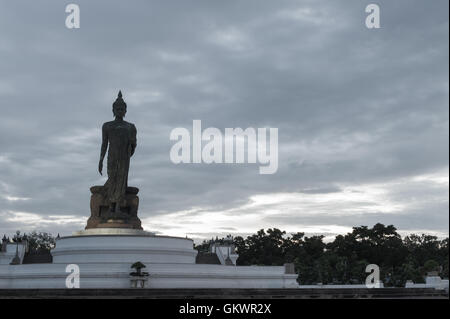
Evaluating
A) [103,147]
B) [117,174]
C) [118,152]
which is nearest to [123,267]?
[117,174]

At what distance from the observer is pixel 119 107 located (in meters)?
33.9

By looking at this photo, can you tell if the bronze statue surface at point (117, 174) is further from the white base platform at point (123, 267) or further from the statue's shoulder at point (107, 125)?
the white base platform at point (123, 267)

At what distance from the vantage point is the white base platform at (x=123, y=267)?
27875mm

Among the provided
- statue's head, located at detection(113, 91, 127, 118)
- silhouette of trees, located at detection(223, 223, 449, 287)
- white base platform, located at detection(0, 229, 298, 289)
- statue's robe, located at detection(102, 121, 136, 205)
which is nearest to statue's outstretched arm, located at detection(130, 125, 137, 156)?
statue's robe, located at detection(102, 121, 136, 205)

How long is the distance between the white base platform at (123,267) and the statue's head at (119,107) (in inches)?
273

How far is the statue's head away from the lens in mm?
33938

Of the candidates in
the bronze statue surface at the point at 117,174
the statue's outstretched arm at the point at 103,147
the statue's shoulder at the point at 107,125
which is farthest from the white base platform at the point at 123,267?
the statue's shoulder at the point at 107,125

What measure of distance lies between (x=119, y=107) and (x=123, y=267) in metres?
9.87

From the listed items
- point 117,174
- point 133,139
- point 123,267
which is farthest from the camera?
point 133,139

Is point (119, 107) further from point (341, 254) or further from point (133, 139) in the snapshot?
point (341, 254)
